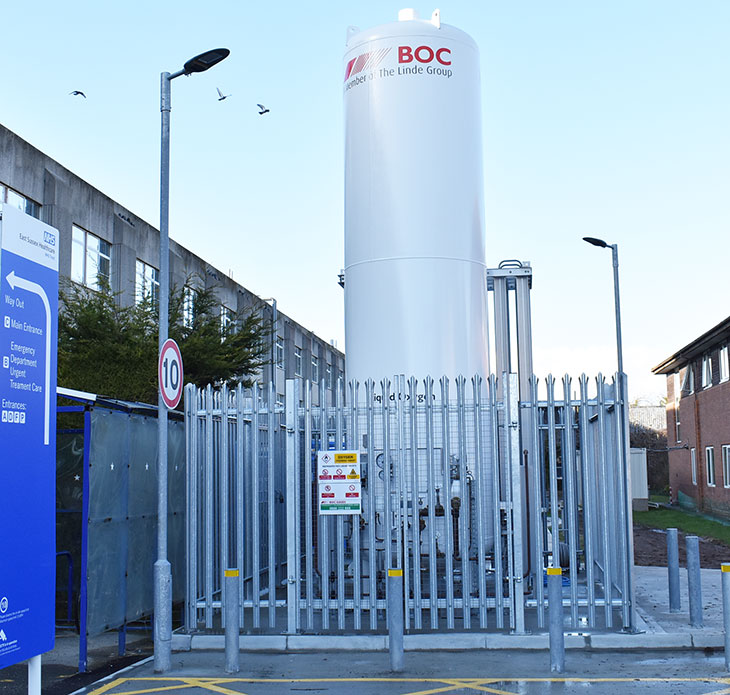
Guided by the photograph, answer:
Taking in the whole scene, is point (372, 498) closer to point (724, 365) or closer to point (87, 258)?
point (87, 258)

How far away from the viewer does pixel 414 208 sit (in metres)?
12.6

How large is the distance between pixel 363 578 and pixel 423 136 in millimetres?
5780

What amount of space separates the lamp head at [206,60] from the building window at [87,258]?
16.4m

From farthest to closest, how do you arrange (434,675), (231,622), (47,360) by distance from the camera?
(231,622) → (434,675) → (47,360)

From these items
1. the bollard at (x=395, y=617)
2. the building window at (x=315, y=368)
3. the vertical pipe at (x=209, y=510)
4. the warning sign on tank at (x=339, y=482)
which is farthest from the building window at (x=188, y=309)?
the building window at (x=315, y=368)

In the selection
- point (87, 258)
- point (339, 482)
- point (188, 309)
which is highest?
point (87, 258)

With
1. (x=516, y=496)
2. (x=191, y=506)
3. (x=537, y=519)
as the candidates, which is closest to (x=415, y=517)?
(x=516, y=496)

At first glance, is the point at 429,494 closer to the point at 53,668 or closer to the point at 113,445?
the point at 113,445

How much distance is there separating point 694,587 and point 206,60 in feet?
25.6

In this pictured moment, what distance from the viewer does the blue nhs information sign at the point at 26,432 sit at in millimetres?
5887

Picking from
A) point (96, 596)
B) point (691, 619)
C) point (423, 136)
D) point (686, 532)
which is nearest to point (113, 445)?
point (96, 596)

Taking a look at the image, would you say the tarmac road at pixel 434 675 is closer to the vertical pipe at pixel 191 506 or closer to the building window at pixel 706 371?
the vertical pipe at pixel 191 506

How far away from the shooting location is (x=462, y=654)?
970cm

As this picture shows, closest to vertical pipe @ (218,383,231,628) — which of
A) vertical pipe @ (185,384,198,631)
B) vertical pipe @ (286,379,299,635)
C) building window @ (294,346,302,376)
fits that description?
vertical pipe @ (185,384,198,631)
